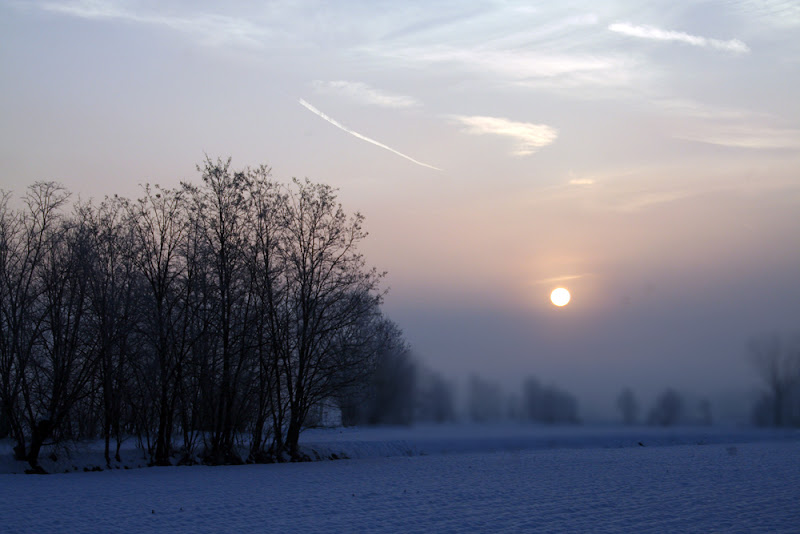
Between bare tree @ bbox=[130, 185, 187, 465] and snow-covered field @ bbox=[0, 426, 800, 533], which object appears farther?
bare tree @ bbox=[130, 185, 187, 465]

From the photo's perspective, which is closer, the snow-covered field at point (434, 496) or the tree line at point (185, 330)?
the snow-covered field at point (434, 496)

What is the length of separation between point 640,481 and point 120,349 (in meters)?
21.8

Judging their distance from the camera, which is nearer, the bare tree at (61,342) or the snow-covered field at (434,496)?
the snow-covered field at (434,496)

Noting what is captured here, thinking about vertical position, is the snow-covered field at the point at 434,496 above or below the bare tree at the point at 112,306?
below

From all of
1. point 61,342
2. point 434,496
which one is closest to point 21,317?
point 61,342

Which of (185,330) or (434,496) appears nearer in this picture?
(434,496)

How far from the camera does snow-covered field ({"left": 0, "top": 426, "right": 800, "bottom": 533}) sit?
47.7 ft

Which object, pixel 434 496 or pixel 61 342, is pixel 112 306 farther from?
pixel 434 496

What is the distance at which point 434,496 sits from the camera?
19.0 m

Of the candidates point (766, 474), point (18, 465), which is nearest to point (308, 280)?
point (18, 465)

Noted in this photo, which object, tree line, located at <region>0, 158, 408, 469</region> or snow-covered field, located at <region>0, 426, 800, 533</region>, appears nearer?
snow-covered field, located at <region>0, 426, 800, 533</region>

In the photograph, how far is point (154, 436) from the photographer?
107 ft

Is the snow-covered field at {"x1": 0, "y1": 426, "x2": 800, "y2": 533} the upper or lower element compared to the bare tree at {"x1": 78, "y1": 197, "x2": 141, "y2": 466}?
lower

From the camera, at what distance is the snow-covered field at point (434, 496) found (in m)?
14.5
